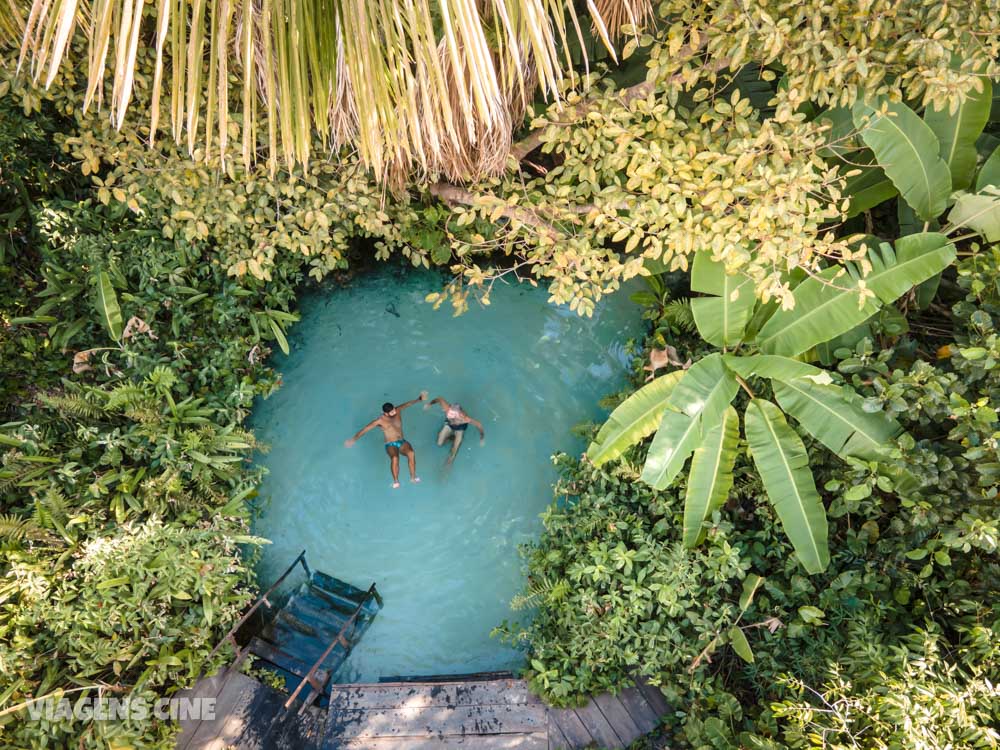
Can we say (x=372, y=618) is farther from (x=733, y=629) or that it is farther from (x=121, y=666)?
(x=733, y=629)

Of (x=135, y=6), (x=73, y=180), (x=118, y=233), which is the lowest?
(x=135, y=6)

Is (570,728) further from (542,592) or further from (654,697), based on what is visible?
(542,592)

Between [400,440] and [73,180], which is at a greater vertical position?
[73,180]

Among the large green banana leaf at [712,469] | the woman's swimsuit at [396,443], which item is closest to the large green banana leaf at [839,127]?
the large green banana leaf at [712,469]

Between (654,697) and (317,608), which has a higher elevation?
(317,608)

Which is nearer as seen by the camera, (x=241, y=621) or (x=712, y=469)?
(x=712, y=469)

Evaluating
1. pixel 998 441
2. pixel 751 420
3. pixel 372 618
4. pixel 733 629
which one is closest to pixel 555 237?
pixel 751 420

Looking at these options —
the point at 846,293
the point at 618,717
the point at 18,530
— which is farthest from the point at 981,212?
the point at 18,530
